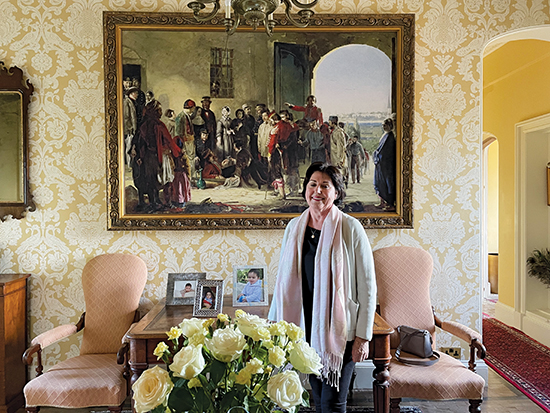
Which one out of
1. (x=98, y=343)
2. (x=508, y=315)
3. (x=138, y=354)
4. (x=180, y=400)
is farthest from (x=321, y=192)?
(x=508, y=315)

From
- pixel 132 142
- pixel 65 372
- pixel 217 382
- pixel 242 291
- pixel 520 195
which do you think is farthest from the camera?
pixel 520 195

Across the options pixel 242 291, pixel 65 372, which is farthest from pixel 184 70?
pixel 65 372

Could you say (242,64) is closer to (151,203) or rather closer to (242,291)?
(151,203)

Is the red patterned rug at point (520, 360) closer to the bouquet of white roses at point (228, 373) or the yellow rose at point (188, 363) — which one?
the bouquet of white roses at point (228, 373)

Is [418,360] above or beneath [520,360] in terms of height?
above

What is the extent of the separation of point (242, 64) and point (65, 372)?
2.44m

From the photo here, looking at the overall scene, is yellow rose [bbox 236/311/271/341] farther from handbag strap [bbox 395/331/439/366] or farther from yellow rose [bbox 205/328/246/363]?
handbag strap [bbox 395/331/439/366]

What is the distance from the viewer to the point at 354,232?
7.41 ft

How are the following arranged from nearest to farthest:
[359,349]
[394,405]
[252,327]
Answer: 1. [252,327]
2. [359,349]
3. [394,405]

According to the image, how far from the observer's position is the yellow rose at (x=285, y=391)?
3.34 feet

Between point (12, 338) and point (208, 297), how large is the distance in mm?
1535

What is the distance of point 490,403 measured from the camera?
127 inches

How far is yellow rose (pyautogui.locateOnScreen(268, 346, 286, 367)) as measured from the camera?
1.05 metres

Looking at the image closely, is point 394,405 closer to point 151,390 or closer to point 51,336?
point 151,390
